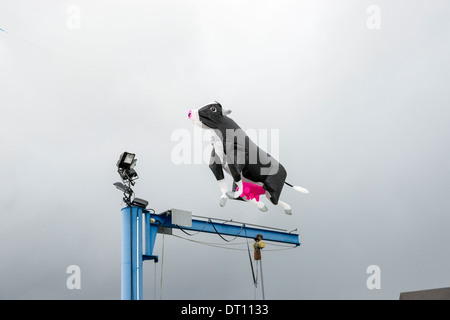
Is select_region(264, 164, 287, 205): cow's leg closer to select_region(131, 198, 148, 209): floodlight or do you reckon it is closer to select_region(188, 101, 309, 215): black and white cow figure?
select_region(188, 101, 309, 215): black and white cow figure

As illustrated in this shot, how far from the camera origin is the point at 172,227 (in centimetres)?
1012

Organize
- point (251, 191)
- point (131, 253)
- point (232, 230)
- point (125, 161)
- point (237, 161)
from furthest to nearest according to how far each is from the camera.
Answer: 1. point (232, 230)
2. point (125, 161)
3. point (251, 191)
4. point (131, 253)
5. point (237, 161)

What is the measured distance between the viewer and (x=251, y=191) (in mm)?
9227

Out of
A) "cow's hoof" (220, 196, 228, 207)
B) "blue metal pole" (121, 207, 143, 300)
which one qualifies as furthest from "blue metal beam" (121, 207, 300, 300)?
"cow's hoof" (220, 196, 228, 207)

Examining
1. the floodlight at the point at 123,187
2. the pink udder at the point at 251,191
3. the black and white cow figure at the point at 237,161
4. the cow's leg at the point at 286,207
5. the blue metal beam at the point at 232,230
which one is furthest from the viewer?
the blue metal beam at the point at 232,230

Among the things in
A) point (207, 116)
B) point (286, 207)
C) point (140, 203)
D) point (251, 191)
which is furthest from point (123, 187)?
point (286, 207)

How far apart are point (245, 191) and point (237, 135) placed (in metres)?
1.06

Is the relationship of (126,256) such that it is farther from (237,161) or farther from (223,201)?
(237,161)

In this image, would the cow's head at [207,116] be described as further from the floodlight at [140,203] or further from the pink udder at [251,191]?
the floodlight at [140,203]

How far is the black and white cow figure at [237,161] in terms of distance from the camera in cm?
890

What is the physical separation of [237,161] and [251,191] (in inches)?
30.2

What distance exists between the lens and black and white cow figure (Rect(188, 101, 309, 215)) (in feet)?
29.2

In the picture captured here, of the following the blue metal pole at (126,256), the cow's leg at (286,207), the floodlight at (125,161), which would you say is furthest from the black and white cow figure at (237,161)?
the blue metal pole at (126,256)

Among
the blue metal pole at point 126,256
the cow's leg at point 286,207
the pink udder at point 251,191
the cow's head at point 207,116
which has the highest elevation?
the cow's head at point 207,116
